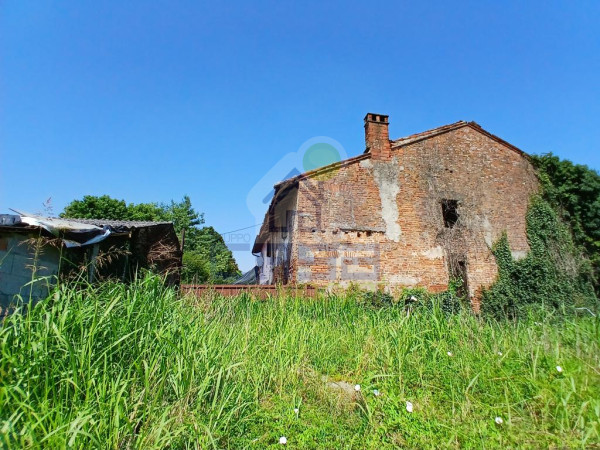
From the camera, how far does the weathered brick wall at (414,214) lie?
10648mm

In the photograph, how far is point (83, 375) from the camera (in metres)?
2.59

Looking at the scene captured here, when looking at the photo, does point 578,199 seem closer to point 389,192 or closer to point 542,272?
point 542,272

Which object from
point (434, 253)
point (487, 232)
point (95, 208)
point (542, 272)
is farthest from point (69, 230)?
point (95, 208)

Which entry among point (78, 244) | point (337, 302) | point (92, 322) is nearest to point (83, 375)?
point (92, 322)

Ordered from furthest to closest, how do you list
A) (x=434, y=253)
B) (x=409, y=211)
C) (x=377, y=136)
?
(x=377, y=136)
(x=409, y=211)
(x=434, y=253)

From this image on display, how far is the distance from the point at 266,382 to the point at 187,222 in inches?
1450

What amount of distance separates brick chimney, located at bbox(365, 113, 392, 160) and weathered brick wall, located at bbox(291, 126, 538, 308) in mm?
311

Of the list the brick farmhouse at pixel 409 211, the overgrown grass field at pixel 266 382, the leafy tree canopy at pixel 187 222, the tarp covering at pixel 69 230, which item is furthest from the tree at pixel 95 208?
the overgrown grass field at pixel 266 382

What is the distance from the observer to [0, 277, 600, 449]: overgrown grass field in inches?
96.1

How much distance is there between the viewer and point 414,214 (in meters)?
11.5

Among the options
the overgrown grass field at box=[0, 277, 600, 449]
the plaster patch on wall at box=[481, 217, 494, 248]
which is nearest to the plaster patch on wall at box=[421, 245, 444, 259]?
the plaster patch on wall at box=[481, 217, 494, 248]

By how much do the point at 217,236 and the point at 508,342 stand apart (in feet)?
122

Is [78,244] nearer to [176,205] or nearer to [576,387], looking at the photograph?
[576,387]

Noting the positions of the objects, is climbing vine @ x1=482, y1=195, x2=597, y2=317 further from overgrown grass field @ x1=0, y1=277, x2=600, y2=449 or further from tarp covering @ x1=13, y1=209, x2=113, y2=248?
tarp covering @ x1=13, y1=209, x2=113, y2=248
